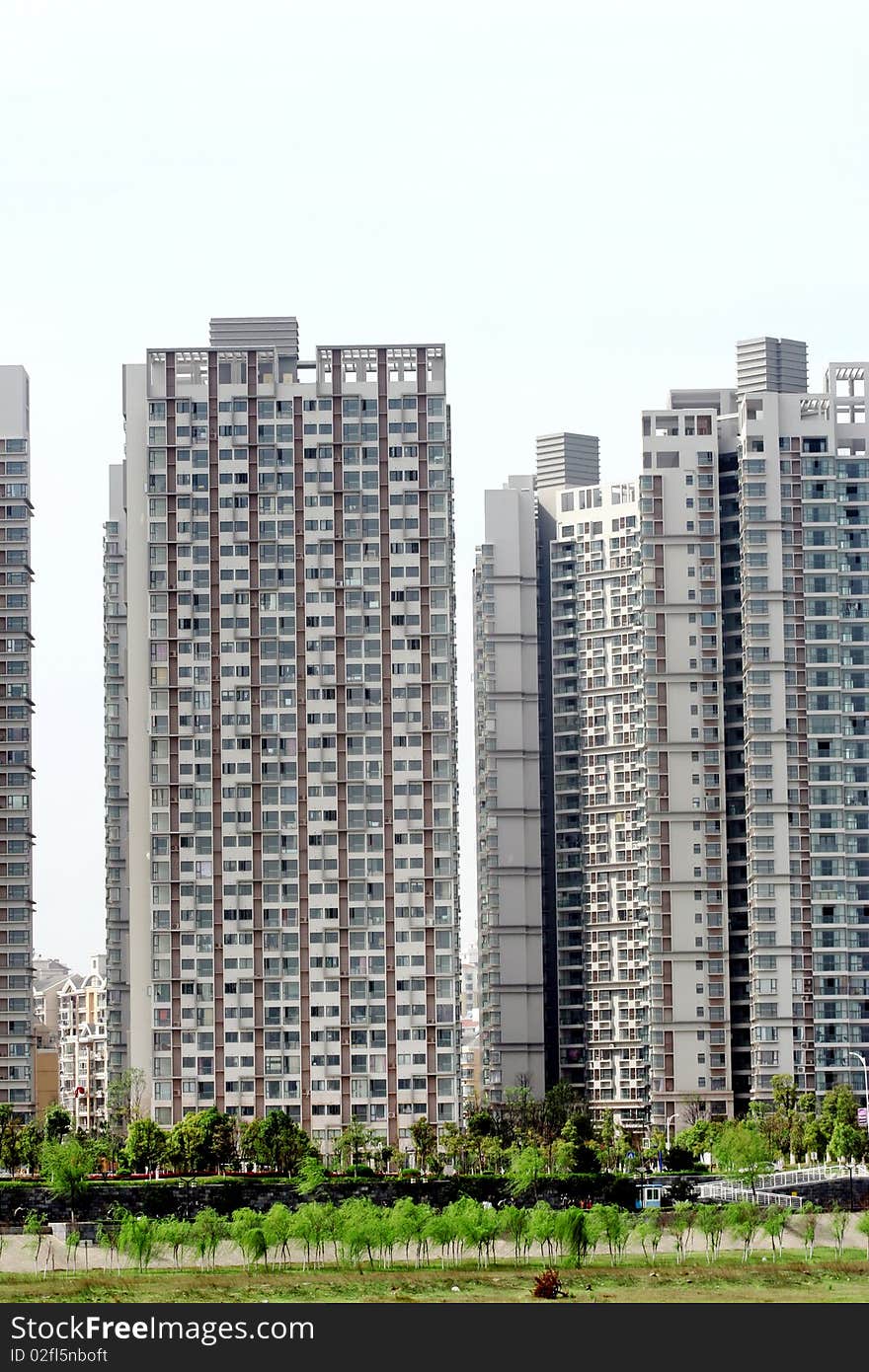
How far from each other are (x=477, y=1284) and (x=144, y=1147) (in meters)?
30.3

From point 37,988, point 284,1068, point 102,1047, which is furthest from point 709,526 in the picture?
point 37,988

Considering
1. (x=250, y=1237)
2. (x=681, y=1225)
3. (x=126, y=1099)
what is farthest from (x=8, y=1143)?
(x=681, y=1225)

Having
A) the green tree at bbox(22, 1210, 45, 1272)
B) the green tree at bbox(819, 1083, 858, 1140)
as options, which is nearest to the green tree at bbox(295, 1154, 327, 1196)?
the green tree at bbox(22, 1210, 45, 1272)

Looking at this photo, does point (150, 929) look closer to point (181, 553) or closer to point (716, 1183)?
point (181, 553)

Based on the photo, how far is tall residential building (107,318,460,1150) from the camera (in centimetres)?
12450

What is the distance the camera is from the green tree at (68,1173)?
104125 mm

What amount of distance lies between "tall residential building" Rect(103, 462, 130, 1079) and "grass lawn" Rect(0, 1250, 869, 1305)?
44.8 meters

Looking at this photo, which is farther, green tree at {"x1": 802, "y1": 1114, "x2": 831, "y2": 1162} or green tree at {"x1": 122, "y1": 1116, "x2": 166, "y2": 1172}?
green tree at {"x1": 802, "y1": 1114, "x2": 831, "y2": 1162}

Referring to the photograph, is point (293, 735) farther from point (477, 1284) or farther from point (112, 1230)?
point (477, 1284)

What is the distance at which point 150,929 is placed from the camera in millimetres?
125875

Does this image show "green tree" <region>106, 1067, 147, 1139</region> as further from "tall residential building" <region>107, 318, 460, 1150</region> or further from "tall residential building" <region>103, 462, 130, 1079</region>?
"tall residential building" <region>103, 462, 130, 1079</region>

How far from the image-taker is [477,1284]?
86.1 metres

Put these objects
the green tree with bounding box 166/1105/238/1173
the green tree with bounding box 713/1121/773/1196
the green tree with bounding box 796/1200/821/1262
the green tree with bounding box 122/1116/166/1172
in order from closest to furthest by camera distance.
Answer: the green tree with bounding box 796/1200/821/1262, the green tree with bounding box 713/1121/773/1196, the green tree with bounding box 122/1116/166/1172, the green tree with bounding box 166/1105/238/1173

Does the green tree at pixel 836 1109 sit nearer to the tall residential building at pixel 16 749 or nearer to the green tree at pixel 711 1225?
the green tree at pixel 711 1225
